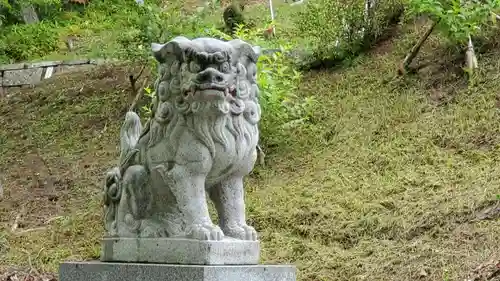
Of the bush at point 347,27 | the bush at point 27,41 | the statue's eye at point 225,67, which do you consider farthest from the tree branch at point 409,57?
the bush at point 27,41

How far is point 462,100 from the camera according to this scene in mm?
8625

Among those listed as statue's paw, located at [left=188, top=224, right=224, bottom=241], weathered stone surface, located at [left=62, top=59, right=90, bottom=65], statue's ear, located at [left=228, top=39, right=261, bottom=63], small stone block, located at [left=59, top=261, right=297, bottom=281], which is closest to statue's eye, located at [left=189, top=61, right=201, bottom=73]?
statue's ear, located at [left=228, top=39, right=261, bottom=63]

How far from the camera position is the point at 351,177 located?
7941 millimetres

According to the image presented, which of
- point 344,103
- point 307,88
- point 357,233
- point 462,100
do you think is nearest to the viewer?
point 357,233

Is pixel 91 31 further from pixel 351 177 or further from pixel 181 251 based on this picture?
pixel 181 251

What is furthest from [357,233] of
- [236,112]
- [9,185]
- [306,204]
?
[9,185]

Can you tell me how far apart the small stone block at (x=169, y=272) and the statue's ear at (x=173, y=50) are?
1.00m

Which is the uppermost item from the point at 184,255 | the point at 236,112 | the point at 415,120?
the point at 415,120

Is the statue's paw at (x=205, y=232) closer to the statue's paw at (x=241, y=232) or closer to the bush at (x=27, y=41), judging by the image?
the statue's paw at (x=241, y=232)

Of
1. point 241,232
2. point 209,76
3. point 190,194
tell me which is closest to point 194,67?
point 209,76

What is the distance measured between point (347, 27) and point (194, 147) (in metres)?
7.01

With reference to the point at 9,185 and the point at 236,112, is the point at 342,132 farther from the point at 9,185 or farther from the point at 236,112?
the point at 236,112

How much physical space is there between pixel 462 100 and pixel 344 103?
1408mm

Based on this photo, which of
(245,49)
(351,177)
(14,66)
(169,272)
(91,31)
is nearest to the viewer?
(169,272)
